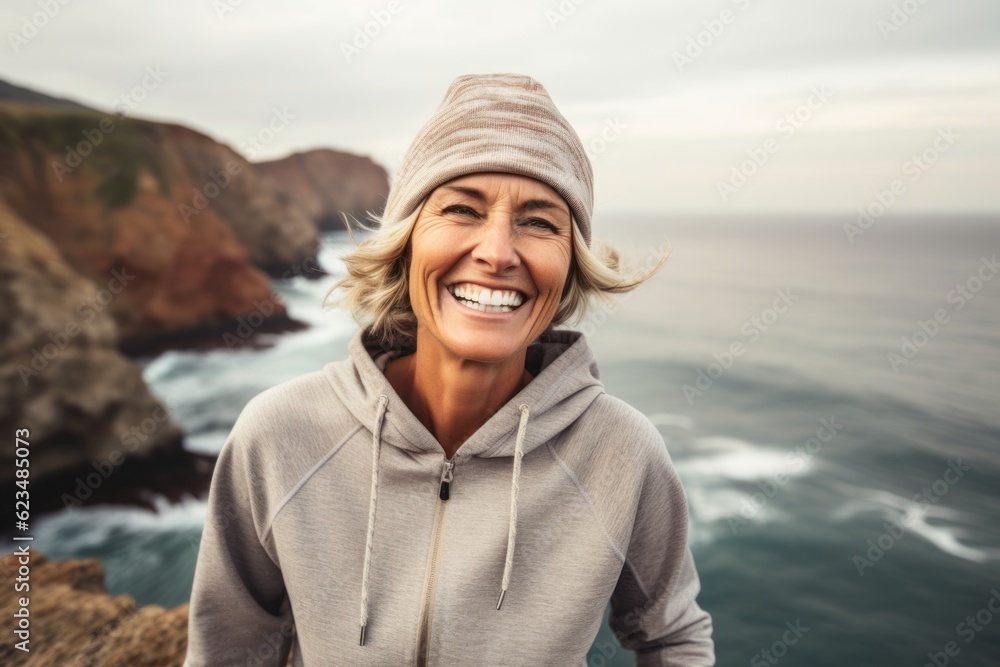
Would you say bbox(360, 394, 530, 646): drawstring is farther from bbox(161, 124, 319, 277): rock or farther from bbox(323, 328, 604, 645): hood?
bbox(161, 124, 319, 277): rock

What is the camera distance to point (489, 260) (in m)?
1.78

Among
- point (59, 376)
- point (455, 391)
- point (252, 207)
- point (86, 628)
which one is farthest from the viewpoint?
point (252, 207)

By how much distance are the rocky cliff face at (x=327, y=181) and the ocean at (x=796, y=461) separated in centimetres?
964

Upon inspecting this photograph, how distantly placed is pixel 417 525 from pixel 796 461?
60.1ft

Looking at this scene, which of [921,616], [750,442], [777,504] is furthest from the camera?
[750,442]

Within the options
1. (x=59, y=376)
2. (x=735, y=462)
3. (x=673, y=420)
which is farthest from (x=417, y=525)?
(x=673, y=420)

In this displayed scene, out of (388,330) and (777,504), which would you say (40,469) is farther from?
(777,504)

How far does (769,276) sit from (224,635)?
5575 centimetres

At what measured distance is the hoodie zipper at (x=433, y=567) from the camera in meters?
1.85

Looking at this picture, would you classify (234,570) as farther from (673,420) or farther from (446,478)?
(673,420)

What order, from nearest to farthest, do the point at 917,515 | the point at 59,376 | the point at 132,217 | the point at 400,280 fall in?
the point at 400,280 < the point at 59,376 < the point at 917,515 < the point at 132,217

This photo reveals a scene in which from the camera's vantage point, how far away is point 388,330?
230cm

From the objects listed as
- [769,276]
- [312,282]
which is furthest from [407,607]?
[769,276]

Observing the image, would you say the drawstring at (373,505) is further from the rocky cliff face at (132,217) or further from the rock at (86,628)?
the rocky cliff face at (132,217)
